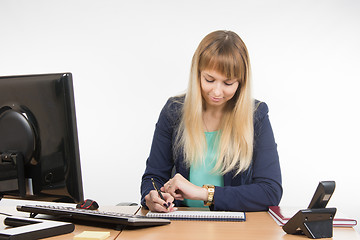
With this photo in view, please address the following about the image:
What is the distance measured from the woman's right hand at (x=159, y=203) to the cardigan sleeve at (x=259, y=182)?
0.19 meters

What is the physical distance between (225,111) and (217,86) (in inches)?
10.1

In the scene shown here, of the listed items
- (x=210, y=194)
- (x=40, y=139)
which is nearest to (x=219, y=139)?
(x=210, y=194)

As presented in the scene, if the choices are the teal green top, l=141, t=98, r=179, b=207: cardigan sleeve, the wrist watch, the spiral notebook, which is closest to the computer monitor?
the spiral notebook

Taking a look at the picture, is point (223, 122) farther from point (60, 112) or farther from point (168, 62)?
point (168, 62)

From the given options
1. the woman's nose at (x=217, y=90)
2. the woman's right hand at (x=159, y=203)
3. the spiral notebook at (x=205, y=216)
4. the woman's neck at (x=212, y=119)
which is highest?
the woman's nose at (x=217, y=90)

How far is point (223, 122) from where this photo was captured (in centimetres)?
197

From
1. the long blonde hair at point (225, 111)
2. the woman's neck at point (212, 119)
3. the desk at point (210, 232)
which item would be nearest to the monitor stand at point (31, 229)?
the desk at point (210, 232)

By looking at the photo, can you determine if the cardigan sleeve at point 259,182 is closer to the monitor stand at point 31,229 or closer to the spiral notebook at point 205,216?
the spiral notebook at point 205,216

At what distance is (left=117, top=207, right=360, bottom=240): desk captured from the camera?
4.06 feet

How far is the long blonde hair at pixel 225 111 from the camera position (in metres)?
1.79

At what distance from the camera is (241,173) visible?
1.91 meters

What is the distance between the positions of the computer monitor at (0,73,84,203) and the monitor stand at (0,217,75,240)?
0.08m

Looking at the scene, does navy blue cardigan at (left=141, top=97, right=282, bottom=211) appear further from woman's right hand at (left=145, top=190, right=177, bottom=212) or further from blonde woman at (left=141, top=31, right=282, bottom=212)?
woman's right hand at (left=145, top=190, right=177, bottom=212)

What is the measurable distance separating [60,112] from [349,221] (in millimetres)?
962
